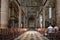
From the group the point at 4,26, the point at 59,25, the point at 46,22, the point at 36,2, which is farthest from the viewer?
the point at 36,2

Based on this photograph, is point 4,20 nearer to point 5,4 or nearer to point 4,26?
point 4,26

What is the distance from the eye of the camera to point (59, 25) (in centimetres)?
1062

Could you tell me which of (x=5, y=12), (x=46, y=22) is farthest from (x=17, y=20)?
(x=5, y=12)

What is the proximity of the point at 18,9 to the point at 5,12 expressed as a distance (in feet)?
70.1

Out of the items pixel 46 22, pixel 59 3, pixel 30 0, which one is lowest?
pixel 46 22

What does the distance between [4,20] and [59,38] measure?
5449mm

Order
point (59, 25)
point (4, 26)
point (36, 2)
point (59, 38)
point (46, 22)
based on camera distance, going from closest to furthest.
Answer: point (59, 38) → point (59, 25) → point (4, 26) → point (46, 22) → point (36, 2)

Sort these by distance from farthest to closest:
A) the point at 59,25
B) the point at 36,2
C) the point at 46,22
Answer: the point at 36,2, the point at 46,22, the point at 59,25

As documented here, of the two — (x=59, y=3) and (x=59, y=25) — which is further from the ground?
(x=59, y=3)

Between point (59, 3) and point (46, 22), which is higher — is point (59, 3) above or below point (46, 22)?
above

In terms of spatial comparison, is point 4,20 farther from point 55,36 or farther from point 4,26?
point 55,36

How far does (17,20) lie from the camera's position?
3641 centimetres

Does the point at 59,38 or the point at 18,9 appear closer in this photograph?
the point at 59,38

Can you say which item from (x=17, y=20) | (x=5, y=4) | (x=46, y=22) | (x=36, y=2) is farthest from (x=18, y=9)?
(x=5, y=4)
